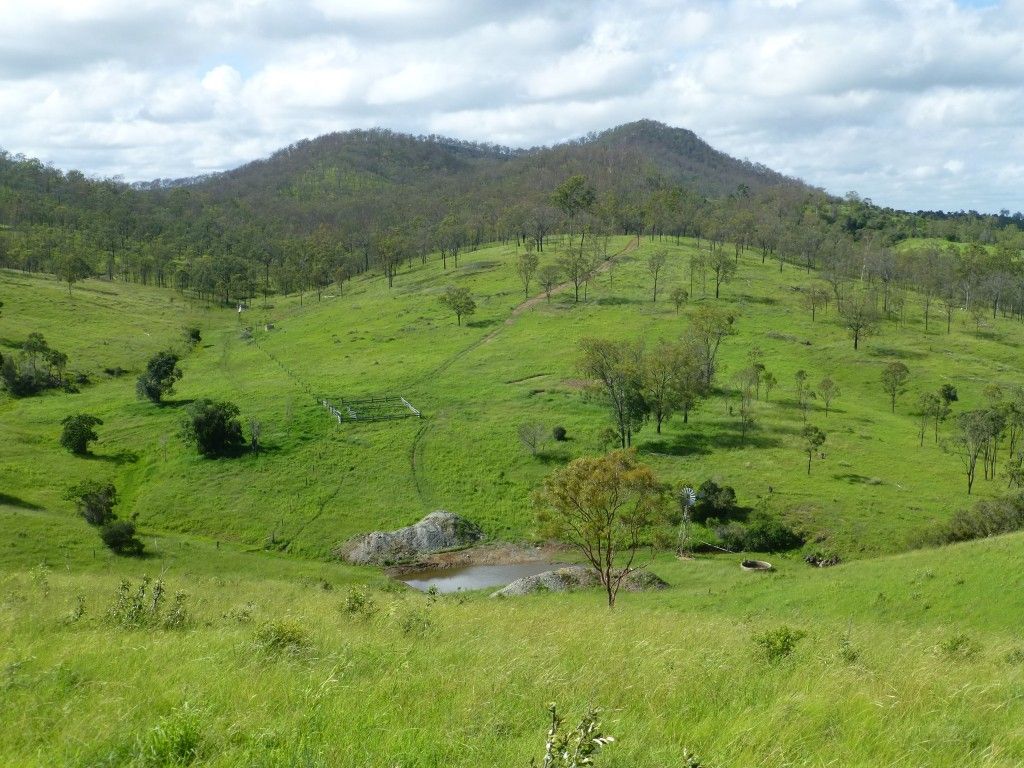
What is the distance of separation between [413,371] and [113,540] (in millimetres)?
45505

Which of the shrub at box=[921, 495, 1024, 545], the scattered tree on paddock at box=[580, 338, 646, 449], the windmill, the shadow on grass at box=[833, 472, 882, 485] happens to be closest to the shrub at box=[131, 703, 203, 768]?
the windmill

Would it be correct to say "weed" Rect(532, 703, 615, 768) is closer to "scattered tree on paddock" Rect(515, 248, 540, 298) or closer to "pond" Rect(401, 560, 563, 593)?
"pond" Rect(401, 560, 563, 593)

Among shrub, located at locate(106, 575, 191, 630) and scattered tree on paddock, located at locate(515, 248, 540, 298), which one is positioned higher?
scattered tree on paddock, located at locate(515, 248, 540, 298)

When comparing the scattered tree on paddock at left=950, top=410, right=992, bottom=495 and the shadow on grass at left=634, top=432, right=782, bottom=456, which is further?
the shadow on grass at left=634, top=432, right=782, bottom=456

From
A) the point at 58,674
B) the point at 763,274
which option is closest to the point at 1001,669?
the point at 58,674

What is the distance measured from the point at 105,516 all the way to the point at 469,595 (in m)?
23.8

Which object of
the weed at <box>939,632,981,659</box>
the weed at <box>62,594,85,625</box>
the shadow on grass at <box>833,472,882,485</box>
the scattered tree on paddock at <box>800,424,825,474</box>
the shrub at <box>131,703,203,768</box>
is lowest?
the shadow on grass at <box>833,472,882,485</box>

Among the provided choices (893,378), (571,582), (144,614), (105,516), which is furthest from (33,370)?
(893,378)

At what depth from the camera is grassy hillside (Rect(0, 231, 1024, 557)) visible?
1993 inches

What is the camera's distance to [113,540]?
39969 millimetres

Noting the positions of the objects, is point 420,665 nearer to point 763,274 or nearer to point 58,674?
point 58,674

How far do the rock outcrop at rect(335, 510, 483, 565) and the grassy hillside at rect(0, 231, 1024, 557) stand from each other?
177 centimetres

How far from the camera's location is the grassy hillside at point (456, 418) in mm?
50625

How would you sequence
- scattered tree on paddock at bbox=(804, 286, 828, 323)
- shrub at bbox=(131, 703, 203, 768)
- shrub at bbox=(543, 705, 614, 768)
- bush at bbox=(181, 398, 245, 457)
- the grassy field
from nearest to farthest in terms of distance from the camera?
shrub at bbox=(543, 705, 614, 768), shrub at bbox=(131, 703, 203, 768), the grassy field, bush at bbox=(181, 398, 245, 457), scattered tree on paddock at bbox=(804, 286, 828, 323)
